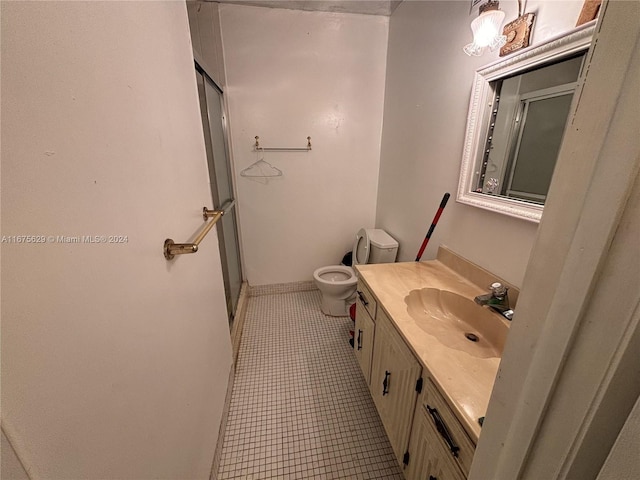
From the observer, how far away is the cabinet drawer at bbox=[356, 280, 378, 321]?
4.00ft

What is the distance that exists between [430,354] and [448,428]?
0.62 ft

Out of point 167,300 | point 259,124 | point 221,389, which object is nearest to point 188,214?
point 167,300

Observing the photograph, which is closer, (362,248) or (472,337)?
(472,337)

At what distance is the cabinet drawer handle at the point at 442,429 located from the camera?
0.65m

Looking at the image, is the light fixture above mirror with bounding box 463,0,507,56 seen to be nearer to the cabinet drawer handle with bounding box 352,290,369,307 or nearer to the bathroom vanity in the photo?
the bathroom vanity

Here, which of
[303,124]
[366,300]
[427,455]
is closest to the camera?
[427,455]

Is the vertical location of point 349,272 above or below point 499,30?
below

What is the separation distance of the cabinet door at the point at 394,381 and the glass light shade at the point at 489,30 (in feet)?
3.98

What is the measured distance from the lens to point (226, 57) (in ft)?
6.24

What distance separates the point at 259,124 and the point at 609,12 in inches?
83.3

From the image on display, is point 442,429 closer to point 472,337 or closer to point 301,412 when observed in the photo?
point 472,337

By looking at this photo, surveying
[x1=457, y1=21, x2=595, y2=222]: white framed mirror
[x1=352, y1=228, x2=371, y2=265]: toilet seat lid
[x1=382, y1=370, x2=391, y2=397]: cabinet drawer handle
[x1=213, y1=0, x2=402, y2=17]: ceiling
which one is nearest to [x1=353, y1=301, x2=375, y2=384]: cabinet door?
[x1=382, y1=370, x2=391, y2=397]: cabinet drawer handle

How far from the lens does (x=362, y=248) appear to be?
7.18ft

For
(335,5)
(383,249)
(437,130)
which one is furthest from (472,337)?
(335,5)
